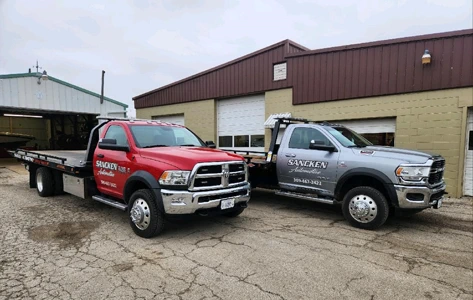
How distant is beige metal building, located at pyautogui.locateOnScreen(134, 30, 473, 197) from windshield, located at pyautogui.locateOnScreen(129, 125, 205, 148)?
640 cm

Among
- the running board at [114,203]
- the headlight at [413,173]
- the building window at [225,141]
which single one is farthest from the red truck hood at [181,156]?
the building window at [225,141]

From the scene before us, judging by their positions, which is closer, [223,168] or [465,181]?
[223,168]

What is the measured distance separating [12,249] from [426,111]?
35.0ft

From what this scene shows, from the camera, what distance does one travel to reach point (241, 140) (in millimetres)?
14039

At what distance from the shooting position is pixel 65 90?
17234mm

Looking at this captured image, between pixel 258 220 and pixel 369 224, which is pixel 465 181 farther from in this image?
pixel 258 220

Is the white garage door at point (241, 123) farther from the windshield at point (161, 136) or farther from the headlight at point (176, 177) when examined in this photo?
the headlight at point (176, 177)

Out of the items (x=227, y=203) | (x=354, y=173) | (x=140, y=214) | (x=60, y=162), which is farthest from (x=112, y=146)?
(x=354, y=173)

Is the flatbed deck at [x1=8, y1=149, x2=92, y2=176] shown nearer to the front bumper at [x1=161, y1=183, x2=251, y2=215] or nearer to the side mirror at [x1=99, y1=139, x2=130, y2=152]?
the side mirror at [x1=99, y1=139, x2=130, y2=152]

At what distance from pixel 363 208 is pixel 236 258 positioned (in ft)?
8.91

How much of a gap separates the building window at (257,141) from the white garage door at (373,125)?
375 cm

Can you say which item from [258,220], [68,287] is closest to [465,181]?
[258,220]

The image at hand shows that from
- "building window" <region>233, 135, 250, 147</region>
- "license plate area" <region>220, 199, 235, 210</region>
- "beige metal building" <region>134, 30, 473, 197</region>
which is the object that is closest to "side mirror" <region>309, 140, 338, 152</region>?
"license plate area" <region>220, 199, 235, 210</region>

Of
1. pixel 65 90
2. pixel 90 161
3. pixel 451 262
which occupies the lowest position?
pixel 451 262
